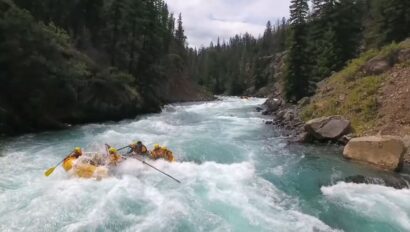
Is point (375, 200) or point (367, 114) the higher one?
point (367, 114)

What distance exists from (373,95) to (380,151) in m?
7.35

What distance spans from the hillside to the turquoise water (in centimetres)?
338

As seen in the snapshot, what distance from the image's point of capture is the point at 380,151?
607 inches

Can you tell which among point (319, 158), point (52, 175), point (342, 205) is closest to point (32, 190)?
point (52, 175)

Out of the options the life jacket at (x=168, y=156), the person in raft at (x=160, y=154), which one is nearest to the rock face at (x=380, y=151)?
the life jacket at (x=168, y=156)

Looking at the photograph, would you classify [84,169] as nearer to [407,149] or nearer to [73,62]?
[407,149]

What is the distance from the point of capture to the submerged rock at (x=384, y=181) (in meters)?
13.1

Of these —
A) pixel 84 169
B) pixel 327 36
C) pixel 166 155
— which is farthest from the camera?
pixel 327 36

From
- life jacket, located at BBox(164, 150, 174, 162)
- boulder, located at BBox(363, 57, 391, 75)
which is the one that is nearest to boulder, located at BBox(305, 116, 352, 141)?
boulder, located at BBox(363, 57, 391, 75)

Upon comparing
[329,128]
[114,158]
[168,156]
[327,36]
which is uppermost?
[327,36]

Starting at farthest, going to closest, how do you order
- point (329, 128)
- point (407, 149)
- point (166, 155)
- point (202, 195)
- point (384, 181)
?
1. point (329, 128)
2. point (407, 149)
3. point (166, 155)
4. point (384, 181)
5. point (202, 195)

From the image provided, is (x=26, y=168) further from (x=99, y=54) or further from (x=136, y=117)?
(x=99, y=54)

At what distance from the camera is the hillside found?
63.7 ft

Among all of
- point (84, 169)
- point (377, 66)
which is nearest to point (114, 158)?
point (84, 169)
